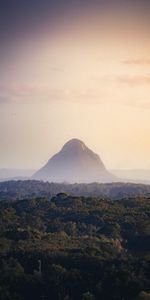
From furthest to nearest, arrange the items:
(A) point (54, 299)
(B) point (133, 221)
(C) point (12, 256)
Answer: (B) point (133, 221) → (C) point (12, 256) → (A) point (54, 299)

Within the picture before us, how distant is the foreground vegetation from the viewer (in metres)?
41.6

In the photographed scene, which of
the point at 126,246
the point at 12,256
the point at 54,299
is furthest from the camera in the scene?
the point at 126,246

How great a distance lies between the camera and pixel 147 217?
72312 mm

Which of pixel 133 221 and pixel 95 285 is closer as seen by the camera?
pixel 95 285

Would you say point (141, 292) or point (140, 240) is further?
point (140, 240)

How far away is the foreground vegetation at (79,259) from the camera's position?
41.6 meters

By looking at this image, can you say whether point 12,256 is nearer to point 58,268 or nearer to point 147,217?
point 58,268

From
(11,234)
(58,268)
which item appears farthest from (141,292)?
(11,234)

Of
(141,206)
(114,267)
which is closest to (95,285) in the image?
(114,267)

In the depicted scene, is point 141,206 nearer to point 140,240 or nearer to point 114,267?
point 140,240

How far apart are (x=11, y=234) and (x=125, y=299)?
2471cm

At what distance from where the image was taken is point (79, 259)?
4738 centimetres

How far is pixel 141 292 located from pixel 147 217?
3415 cm

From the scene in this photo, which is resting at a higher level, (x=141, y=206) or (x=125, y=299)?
(x=141, y=206)
